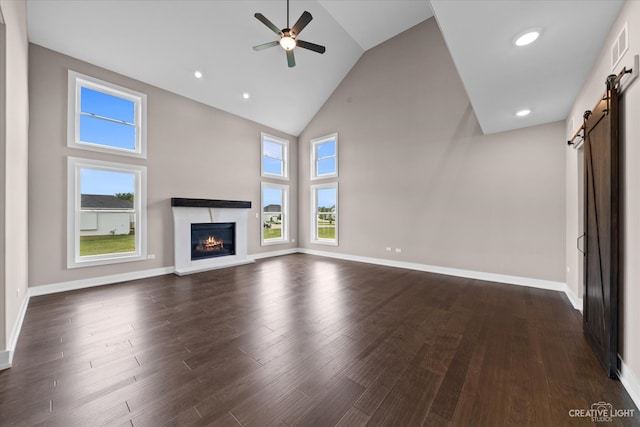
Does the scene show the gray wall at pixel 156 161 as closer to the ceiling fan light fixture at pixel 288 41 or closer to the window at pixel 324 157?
the window at pixel 324 157

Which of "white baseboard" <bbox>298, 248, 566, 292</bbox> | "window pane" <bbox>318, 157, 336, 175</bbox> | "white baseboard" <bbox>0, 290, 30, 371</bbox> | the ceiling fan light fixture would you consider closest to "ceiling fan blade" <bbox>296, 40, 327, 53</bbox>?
the ceiling fan light fixture

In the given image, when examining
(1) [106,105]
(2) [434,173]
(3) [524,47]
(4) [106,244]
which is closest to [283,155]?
(1) [106,105]

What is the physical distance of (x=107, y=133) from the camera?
4484mm

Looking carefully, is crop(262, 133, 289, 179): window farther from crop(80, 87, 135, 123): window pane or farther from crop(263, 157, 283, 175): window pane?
crop(80, 87, 135, 123): window pane

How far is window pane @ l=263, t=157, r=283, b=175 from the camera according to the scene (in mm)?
7172

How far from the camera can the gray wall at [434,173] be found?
4.21 m

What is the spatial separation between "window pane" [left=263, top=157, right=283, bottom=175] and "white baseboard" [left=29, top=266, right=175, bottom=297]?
11.8 feet

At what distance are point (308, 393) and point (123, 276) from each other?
464cm

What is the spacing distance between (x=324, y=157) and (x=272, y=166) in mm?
1607

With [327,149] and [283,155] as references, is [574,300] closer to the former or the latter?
[327,149]

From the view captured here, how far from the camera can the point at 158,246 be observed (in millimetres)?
5055

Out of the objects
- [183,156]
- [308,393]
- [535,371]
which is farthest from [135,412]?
[183,156]

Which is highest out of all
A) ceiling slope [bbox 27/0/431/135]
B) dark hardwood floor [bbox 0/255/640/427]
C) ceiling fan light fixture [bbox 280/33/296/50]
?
ceiling slope [bbox 27/0/431/135]

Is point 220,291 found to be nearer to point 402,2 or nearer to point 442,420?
point 442,420
